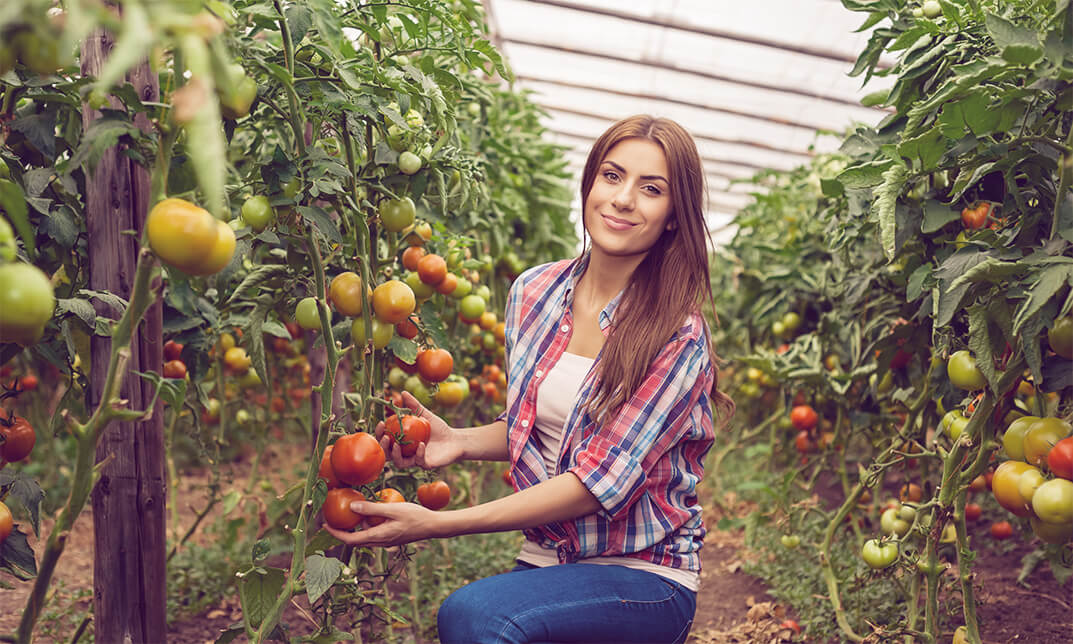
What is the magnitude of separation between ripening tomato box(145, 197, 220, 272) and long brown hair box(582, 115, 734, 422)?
788 mm

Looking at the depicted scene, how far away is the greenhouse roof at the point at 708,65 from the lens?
16.4 ft

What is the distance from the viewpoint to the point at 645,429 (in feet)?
4.36

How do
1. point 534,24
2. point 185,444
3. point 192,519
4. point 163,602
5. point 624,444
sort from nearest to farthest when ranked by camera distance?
1. point 163,602
2. point 624,444
3. point 192,519
4. point 185,444
5. point 534,24

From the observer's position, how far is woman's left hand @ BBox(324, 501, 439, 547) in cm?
112

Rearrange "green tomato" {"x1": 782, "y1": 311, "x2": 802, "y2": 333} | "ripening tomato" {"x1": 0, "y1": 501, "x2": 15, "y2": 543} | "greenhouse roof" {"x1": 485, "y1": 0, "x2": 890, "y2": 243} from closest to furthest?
"ripening tomato" {"x1": 0, "y1": 501, "x2": 15, "y2": 543}
"green tomato" {"x1": 782, "y1": 311, "x2": 802, "y2": 333}
"greenhouse roof" {"x1": 485, "y1": 0, "x2": 890, "y2": 243}

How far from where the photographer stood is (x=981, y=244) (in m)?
1.21

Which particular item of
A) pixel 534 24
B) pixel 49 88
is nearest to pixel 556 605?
pixel 49 88

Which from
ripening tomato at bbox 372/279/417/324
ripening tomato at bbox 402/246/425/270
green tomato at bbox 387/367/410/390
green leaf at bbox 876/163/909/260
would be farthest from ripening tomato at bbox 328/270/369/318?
green leaf at bbox 876/163/909/260

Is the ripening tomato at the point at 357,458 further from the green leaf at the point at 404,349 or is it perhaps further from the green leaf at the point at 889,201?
the green leaf at the point at 889,201

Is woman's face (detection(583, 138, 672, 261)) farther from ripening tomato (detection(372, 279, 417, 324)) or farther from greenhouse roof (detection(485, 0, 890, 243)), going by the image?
greenhouse roof (detection(485, 0, 890, 243))

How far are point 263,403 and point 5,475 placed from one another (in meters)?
1.98

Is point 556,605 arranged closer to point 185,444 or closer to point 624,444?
point 624,444

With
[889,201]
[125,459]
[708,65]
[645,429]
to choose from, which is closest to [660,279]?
[645,429]

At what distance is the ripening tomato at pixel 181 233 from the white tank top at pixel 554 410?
2.68ft
